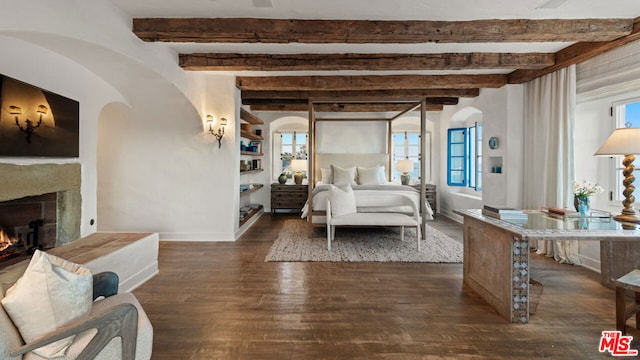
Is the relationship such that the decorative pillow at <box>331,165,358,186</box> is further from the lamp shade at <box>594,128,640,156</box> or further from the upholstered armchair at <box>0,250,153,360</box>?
the upholstered armchair at <box>0,250,153,360</box>

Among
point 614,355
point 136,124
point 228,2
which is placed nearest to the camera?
point 614,355

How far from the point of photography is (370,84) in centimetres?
474

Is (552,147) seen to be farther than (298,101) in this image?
No

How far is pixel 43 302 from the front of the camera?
1232 mm

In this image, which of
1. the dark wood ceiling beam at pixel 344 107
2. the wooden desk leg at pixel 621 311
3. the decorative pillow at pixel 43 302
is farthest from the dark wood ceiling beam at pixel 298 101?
the decorative pillow at pixel 43 302

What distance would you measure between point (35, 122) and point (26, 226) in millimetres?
907

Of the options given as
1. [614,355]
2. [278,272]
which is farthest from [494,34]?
[278,272]

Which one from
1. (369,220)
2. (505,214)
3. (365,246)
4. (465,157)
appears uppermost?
(465,157)

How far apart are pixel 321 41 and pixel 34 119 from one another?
8.15ft

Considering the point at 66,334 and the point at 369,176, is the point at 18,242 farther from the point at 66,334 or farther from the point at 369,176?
the point at 369,176

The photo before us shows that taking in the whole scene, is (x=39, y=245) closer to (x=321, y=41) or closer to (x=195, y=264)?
(x=195, y=264)

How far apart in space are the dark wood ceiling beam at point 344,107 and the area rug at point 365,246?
8.98ft

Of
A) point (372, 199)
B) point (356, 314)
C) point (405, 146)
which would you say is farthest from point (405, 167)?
point (356, 314)

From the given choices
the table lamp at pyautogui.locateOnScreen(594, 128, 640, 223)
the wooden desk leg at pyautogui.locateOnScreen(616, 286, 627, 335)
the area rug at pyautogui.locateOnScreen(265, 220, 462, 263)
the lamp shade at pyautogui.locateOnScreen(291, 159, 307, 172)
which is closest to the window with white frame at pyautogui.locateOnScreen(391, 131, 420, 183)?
the lamp shade at pyautogui.locateOnScreen(291, 159, 307, 172)
